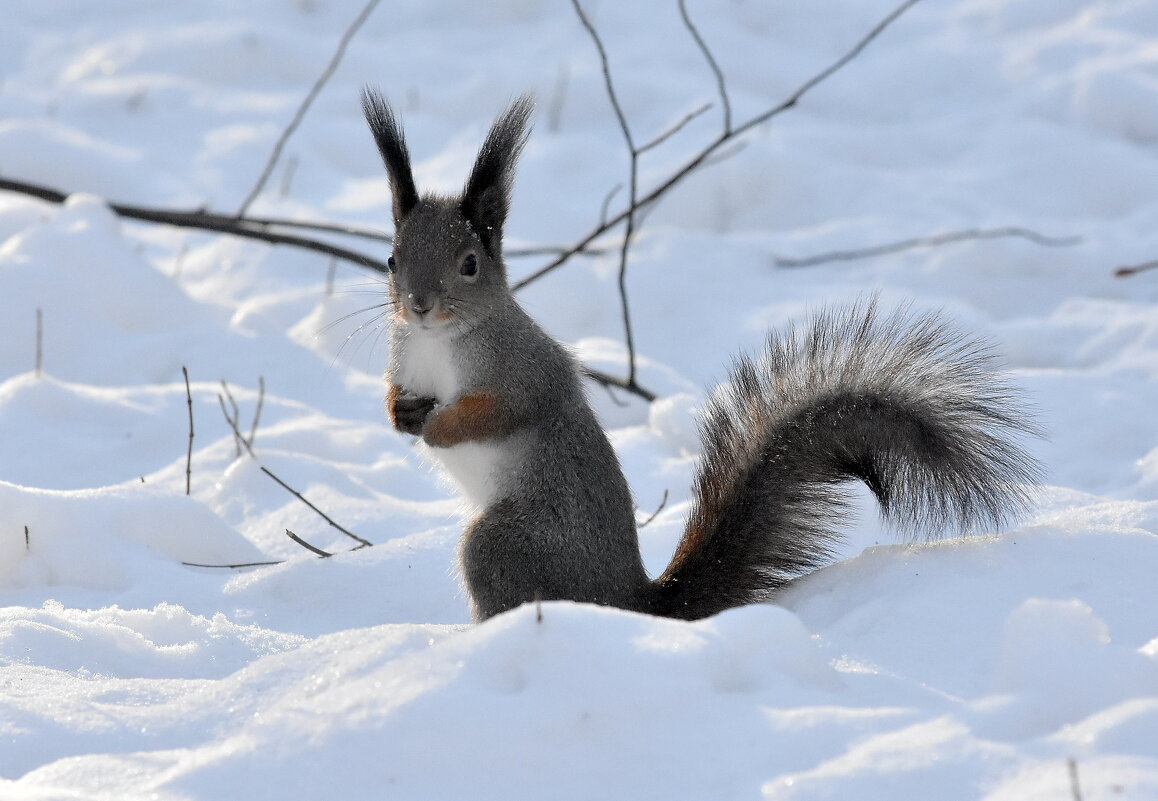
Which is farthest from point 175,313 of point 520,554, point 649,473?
point 520,554

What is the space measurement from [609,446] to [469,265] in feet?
1.69

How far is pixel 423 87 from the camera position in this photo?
6961mm

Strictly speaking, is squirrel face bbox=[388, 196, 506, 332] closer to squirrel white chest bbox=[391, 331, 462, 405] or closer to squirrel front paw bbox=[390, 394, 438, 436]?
squirrel white chest bbox=[391, 331, 462, 405]

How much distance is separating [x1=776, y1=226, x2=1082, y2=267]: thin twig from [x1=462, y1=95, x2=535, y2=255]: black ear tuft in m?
2.48

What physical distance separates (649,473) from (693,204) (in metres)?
2.42

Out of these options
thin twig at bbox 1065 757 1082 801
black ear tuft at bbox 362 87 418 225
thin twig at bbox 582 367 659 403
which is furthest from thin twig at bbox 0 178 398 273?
thin twig at bbox 1065 757 1082 801

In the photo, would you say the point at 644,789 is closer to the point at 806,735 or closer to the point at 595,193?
the point at 806,735

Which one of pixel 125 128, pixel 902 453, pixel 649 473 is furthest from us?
pixel 125 128

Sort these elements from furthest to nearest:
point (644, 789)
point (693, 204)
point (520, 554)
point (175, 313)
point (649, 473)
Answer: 1. point (693, 204)
2. point (175, 313)
3. point (649, 473)
4. point (520, 554)
5. point (644, 789)

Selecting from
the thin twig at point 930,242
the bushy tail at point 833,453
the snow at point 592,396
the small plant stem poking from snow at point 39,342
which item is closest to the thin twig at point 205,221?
the snow at point 592,396

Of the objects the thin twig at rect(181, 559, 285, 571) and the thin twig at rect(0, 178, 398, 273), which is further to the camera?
the thin twig at rect(0, 178, 398, 273)

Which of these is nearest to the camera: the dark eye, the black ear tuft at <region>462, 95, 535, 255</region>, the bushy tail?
the bushy tail

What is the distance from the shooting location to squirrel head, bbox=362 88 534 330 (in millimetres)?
2727

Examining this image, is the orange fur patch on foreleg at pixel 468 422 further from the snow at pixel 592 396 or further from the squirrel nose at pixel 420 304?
the snow at pixel 592 396
